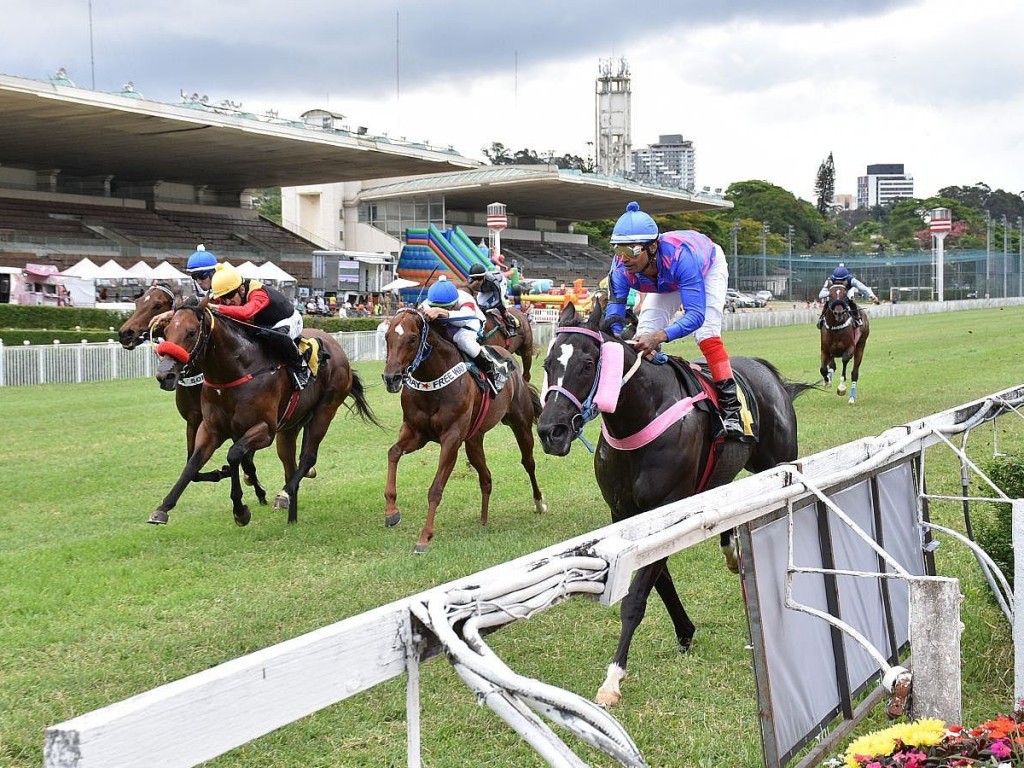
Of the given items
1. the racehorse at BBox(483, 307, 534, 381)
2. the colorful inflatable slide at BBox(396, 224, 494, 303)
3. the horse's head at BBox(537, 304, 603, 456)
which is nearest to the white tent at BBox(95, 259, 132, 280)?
the colorful inflatable slide at BBox(396, 224, 494, 303)

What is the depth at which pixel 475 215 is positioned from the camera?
6881cm

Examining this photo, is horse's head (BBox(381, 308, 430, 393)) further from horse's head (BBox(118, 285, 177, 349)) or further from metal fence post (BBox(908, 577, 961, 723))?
metal fence post (BBox(908, 577, 961, 723))

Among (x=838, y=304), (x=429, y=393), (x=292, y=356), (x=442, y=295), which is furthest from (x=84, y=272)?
(x=429, y=393)

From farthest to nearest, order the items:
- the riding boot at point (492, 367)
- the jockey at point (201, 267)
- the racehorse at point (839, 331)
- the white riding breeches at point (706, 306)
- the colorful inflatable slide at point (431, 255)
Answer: the colorful inflatable slide at point (431, 255) → the racehorse at point (839, 331) → the jockey at point (201, 267) → the riding boot at point (492, 367) → the white riding breeches at point (706, 306)

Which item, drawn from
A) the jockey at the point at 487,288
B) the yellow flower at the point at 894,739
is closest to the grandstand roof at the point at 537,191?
the jockey at the point at 487,288

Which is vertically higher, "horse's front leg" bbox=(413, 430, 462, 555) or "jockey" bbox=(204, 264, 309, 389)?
"jockey" bbox=(204, 264, 309, 389)

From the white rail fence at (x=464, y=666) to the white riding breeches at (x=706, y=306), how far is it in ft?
8.79

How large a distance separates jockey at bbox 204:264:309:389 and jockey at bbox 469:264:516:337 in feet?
16.6

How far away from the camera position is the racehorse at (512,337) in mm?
14151

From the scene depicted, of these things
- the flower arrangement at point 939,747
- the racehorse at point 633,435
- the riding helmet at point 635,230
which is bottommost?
the flower arrangement at point 939,747

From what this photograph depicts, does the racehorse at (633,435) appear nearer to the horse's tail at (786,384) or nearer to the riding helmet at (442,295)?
the horse's tail at (786,384)

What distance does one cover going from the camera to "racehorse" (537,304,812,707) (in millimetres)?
4742

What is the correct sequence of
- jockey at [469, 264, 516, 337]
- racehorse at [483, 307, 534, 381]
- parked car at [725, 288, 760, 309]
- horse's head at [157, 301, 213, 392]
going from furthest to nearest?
Result: parked car at [725, 288, 760, 309], racehorse at [483, 307, 534, 381], jockey at [469, 264, 516, 337], horse's head at [157, 301, 213, 392]

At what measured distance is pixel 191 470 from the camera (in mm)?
7750
